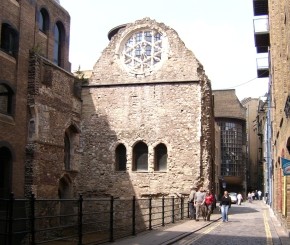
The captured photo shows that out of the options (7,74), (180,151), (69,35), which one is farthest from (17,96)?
(180,151)

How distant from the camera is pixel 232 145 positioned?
67062 millimetres

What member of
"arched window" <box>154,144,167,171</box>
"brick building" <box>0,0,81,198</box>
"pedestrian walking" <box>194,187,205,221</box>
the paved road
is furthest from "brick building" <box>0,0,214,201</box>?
the paved road

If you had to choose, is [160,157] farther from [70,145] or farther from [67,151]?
[67,151]

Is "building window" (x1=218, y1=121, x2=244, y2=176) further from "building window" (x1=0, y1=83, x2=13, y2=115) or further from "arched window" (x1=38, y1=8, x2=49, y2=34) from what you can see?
"building window" (x1=0, y1=83, x2=13, y2=115)

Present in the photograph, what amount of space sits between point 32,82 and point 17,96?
1.24 m

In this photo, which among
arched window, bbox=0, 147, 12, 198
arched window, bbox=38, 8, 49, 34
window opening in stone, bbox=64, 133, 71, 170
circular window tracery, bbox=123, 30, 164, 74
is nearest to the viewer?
arched window, bbox=0, 147, 12, 198

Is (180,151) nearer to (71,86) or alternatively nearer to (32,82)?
(71,86)

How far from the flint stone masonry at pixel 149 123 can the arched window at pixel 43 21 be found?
15.4 ft

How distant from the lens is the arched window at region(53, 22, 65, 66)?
2634cm

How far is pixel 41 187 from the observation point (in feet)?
71.6

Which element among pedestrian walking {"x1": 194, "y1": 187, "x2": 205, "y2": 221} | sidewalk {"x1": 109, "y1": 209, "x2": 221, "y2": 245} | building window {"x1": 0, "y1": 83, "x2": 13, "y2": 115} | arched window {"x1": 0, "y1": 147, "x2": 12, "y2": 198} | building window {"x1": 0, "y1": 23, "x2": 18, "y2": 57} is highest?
building window {"x1": 0, "y1": 23, "x2": 18, "y2": 57}

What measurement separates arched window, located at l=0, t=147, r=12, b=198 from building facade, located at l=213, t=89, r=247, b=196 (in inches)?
1857

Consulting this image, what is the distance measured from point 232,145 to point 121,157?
4149 cm

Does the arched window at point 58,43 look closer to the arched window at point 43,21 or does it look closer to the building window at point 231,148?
the arched window at point 43,21
